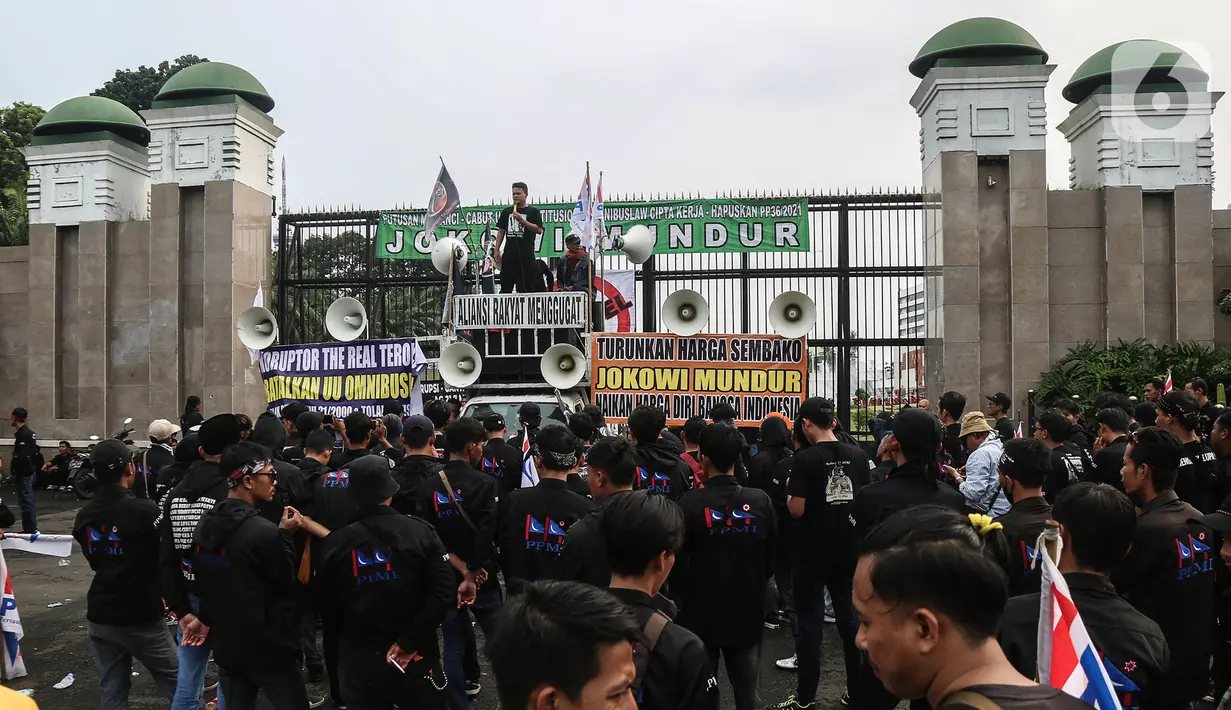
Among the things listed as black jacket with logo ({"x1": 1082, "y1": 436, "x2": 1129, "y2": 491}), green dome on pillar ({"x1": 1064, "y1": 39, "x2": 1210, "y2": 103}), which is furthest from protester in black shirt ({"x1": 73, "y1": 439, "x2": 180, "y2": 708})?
green dome on pillar ({"x1": 1064, "y1": 39, "x2": 1210, "y2": 103})

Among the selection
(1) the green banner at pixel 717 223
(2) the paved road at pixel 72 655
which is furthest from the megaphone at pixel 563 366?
(2) the paved road at pixel 72 655

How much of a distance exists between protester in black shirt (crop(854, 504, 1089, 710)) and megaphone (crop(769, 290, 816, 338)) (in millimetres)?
9527

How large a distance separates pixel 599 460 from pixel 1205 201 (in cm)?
1302

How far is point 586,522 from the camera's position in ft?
12.7

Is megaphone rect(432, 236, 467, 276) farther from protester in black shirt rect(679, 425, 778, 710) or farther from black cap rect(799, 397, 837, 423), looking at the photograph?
protester in black shirt rect(679, 425, 778, 710)

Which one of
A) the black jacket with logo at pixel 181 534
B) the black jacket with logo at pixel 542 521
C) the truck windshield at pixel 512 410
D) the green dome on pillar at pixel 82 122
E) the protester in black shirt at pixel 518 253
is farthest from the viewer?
the green dome on pillar at pixel 82 122

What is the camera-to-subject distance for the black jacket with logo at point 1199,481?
5477 millimetres

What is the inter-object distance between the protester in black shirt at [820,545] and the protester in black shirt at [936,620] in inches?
140

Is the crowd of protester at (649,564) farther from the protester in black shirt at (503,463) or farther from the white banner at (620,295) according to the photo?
the white banner at (620,295)

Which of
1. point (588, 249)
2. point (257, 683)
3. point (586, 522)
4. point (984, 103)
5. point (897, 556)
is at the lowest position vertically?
point (257, 683)

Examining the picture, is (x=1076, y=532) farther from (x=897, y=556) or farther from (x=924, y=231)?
(x=924, y=231)

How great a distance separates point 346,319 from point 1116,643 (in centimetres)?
1210

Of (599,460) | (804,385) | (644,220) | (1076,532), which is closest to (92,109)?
(644,220)

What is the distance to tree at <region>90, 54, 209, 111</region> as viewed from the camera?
A: 3791 cm
